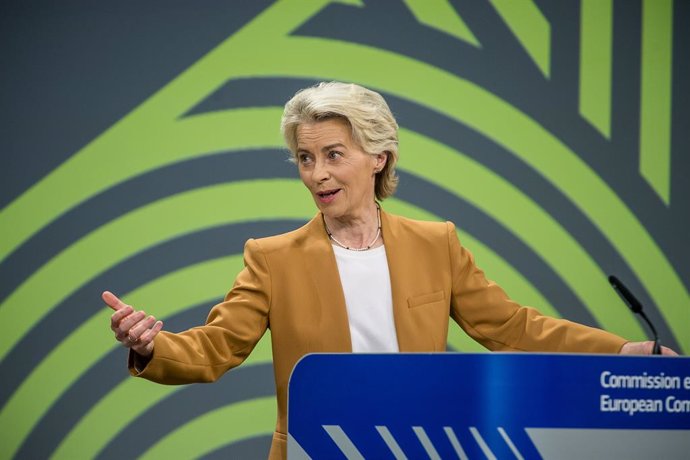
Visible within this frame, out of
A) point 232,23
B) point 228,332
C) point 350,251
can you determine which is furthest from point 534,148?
point 228,332

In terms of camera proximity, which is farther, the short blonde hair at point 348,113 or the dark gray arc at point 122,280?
the dark gray arc at point 122,280

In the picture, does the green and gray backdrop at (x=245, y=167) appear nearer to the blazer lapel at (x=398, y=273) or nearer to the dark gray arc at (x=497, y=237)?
the dark gray arc at (x=497, y=237)

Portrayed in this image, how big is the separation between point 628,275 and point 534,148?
587mm

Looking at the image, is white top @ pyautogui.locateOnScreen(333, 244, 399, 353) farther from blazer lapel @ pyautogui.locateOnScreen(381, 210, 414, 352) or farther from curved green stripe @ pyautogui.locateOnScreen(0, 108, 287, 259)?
curved green stripe @ pyautogui.locateOnScreen(0, 108, 287, 259)

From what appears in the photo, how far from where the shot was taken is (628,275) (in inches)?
140

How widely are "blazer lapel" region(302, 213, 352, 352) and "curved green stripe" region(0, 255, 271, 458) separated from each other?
1.36 metres

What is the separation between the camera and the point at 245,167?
347 cm

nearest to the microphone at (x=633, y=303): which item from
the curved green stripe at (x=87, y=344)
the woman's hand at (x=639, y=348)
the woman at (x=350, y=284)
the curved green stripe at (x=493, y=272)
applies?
the woman's hand at (x=639, y=348)

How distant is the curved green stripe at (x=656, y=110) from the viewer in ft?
11.7

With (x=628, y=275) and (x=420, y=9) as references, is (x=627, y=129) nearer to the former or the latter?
(x=628, y=275)

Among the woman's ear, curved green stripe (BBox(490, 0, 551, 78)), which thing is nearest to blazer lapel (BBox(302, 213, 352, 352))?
the woman's ear

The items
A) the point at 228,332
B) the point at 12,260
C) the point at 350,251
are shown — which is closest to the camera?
the point at 228,332

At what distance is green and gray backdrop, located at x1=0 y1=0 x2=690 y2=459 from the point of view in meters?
3.44

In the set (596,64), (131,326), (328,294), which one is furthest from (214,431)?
(596,64)
